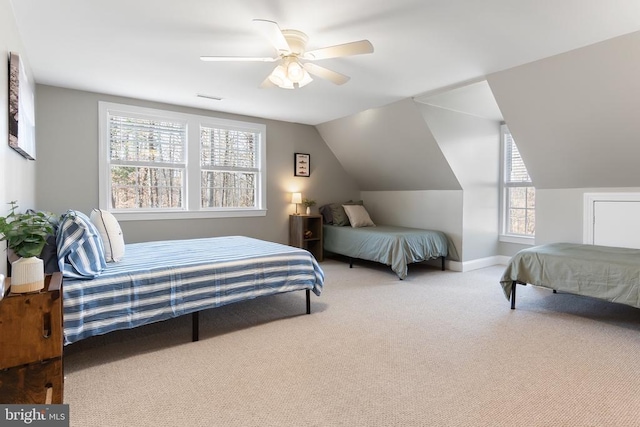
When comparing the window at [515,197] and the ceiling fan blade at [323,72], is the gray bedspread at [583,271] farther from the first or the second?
the ceiling fan blade at [323,72]

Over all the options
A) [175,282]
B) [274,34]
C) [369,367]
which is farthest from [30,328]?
[274,34]

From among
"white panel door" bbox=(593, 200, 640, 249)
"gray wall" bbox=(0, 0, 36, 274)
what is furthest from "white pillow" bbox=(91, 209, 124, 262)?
"white panel door" bbox=(593, 200, 640, 249)

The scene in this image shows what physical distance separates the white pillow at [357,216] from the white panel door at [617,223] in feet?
9.92

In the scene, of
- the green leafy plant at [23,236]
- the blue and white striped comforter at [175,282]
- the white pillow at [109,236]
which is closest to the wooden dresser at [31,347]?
the green leafy plant at [23,236]

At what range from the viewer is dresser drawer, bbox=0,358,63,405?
4.92 feet

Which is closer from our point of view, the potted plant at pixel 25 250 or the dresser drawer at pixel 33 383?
the dresser drawer at pixel 33 383

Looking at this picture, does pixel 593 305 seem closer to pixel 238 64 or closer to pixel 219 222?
pixel 238 64

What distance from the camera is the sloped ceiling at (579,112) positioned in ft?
9.30

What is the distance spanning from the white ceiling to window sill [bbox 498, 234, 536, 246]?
280 cm

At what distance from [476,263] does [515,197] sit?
4.04ft

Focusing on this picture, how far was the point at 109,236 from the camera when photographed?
9.09 ft

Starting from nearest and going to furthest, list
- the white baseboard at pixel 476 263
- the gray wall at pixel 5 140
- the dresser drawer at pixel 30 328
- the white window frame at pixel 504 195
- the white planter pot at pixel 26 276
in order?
the dresser drawer at pixel 30 328, the white planter pot at pixel 26 276, the gray wall at pixel 5 140, the white baseboard at pixel 476 263, the white window frame at pixel 504 195

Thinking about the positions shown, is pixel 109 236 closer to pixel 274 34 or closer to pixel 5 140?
pixel 5 140

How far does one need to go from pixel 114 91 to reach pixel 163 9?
7.43ft
